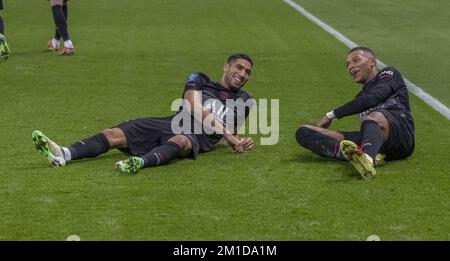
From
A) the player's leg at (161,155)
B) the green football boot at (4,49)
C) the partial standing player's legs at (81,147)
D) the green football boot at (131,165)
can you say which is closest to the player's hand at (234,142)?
the player's leg at (161,155)

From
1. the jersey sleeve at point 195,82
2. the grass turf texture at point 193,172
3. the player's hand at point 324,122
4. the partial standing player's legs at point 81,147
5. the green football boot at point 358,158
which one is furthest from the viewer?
the jersey sleeve at point 195,82

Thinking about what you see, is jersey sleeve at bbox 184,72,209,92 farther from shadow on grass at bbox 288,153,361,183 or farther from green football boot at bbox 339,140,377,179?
green football boot at bbox 339,140,377,179

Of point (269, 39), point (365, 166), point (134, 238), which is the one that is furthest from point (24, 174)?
point (269, 39)

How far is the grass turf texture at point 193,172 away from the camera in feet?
23.3

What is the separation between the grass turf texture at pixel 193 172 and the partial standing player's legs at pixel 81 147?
0.13 metres

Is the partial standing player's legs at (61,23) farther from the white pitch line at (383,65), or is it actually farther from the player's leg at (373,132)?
the player's leg at (373,132)

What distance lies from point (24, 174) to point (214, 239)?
271cm

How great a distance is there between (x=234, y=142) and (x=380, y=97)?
4.99 feet

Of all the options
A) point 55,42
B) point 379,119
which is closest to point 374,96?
point 379,119

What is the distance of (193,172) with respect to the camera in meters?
8.88

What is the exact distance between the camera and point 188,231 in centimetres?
693

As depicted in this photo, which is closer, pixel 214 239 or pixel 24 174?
pixel 214 239

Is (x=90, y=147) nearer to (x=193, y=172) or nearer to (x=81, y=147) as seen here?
(x=81, y=147)

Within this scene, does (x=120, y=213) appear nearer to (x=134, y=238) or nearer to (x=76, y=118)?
(x=134, y=238)
